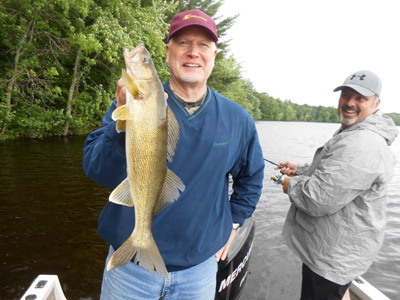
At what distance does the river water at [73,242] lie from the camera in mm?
4379

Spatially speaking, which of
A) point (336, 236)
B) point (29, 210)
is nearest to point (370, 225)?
point (336, 236)

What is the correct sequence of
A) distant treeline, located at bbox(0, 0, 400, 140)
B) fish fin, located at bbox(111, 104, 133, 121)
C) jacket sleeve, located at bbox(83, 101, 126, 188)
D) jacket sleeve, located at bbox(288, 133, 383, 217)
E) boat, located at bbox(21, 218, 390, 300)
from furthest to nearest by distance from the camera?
distant treeline, located at bbox(0, 0, 400, 140)
boat, located at bbox(21, 218, 390, 300)
jacket sleeve, located at bbox(288, 133, 383, 217)
jacket sleeve, located at bbox(83, 101, 126, 188)
fish fin, located at bbox(111, 104, 133, 121)

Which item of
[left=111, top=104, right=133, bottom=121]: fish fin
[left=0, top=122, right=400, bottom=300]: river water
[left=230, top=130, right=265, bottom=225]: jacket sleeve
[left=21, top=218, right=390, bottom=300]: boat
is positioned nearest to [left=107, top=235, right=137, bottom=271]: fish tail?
[left=111, top=104, right=133, bottom=121]: fish fin

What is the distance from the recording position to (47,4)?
41.7ft

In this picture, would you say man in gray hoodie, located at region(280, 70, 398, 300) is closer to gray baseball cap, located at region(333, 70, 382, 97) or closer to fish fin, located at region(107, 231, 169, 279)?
gray baseball cap, located at region(333, 70, 382, 97)

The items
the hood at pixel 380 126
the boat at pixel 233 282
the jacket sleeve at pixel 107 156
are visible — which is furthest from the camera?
the boat at pixel 233 282

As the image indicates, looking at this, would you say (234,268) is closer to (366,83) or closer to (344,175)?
(344,175)

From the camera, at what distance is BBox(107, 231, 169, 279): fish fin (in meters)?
1.57

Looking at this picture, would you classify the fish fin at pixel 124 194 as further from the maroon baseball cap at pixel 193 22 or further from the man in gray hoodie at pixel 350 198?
the man in gray hoodie at pixel 350 198

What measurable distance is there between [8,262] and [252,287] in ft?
15.1

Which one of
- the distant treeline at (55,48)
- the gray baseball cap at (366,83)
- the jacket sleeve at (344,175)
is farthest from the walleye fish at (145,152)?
the distant treeline at (55,48)

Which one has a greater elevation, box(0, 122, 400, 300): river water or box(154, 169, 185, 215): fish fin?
box(154, 169, 185, 215): fish fin

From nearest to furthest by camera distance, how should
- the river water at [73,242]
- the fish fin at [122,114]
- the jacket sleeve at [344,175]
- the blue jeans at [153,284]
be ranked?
the fish fin at [122,114], the blue jeans at [153,284], the jacket sleeve at [344,175], the river water at [73,242]

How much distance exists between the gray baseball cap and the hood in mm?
279
